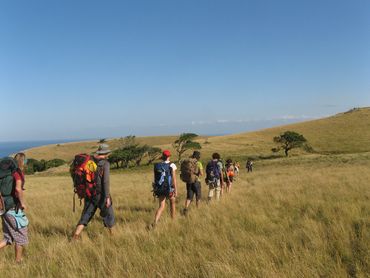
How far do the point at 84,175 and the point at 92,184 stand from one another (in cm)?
22

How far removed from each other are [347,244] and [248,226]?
79.5 inches

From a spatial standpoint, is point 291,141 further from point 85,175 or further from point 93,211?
point 85,175

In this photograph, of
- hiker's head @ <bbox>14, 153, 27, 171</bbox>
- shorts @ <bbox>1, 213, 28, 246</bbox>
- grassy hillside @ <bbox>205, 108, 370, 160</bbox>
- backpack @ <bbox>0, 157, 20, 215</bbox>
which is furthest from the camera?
grassy hillside @ <bbox>205, 108, 370, 160</bbox>

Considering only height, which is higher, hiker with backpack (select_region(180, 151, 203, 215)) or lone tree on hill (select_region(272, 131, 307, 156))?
hiker with backpack (select_region(180, 151, 203, 215))

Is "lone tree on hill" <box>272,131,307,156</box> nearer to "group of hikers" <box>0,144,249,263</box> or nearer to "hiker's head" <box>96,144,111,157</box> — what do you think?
"group of hikers" <box>0,144,249,263</box>

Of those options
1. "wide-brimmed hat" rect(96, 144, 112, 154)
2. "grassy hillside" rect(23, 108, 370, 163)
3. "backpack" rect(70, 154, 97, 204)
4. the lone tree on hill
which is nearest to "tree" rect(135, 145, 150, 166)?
"grassy hillside" rect(23, 108, 370, 163)

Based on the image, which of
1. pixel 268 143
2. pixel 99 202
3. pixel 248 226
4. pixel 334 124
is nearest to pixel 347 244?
pixel 248 226

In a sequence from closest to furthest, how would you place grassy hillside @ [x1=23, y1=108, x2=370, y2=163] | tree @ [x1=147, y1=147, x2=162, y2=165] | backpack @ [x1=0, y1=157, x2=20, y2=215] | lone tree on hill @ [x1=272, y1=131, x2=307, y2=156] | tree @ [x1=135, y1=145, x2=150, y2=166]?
backpack @ [x1=0, y1=157, x2=20, y2=215], lone tree on hill @ [x1=272, y1=131, x2=307, y2=156], tree @ [x1=135, y1=145, x2=150, y2=166], tree @ [x1=147, y1=147, x2=162, y2=165], grassy hillside @ [x1=23, y1=108, x2=370, y2=163]

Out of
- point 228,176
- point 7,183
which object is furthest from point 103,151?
point 228,176

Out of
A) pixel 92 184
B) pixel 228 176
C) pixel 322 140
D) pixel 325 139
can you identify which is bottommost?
pixel 322 140

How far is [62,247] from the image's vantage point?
595 cm

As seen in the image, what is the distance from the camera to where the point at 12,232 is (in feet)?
19.3

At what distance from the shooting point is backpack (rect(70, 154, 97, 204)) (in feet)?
21.4

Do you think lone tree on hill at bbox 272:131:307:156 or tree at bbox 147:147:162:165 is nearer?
lone tree on hill at bbox 272:131:307:156
